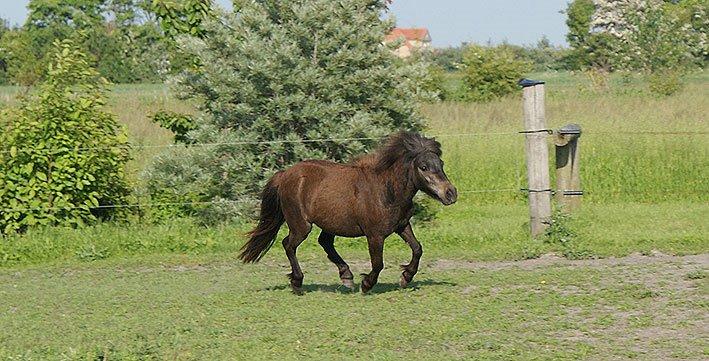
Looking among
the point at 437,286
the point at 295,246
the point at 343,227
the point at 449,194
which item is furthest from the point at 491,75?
the point at 449,194

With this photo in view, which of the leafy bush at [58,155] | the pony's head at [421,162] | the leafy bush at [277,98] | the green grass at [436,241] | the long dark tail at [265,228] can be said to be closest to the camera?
the pony's head at [421,162]

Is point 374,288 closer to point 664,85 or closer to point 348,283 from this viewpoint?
point 348,283

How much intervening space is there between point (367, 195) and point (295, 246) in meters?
0.85

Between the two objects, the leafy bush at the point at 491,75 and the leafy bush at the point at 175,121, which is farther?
the leafy bush at the point at 491,75

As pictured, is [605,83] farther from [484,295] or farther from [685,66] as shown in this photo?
[484,295]

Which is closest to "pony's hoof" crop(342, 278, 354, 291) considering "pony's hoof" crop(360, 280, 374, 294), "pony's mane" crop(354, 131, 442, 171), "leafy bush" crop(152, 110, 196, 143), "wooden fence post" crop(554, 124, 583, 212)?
"pony's hoof" crop(360, 280, 374, 294)

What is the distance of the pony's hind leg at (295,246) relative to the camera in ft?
33.4

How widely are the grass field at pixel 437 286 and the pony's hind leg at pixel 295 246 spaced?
124mm

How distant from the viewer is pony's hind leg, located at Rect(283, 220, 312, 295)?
10188 millimetres

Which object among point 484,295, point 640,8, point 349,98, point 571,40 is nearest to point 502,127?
→ point 349,98

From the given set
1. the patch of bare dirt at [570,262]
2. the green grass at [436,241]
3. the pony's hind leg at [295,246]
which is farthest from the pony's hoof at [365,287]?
the green grass at [436,241]

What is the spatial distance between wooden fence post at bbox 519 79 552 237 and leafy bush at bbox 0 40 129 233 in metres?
4.98

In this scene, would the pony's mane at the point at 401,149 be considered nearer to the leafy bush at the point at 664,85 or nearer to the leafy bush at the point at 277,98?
the leafy bush at the point at 277,98

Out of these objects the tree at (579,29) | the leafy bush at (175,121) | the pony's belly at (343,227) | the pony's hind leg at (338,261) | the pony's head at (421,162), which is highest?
the tree at (579,29)
